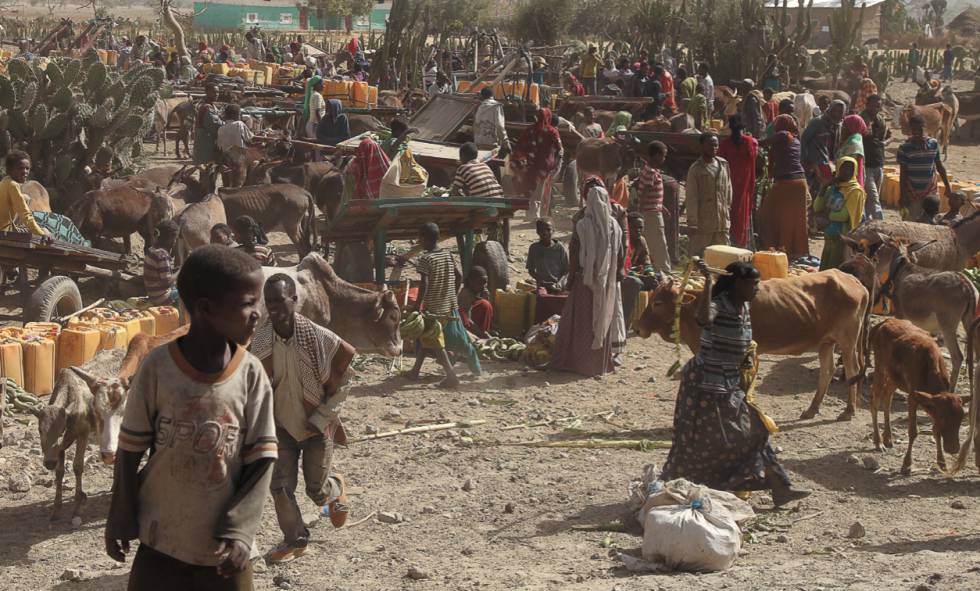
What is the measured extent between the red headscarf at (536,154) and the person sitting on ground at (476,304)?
6297 millimetres

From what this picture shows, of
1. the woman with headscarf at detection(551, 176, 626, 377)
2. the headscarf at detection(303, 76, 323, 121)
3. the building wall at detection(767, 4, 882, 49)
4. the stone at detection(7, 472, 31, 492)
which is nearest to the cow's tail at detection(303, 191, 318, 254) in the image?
the woman with headscarf at detection(551, 176, 626, 377)

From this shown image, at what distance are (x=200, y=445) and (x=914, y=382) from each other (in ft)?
20.9

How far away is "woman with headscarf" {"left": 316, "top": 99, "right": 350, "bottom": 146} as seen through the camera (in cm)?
2080

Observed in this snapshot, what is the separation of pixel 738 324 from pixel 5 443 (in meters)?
5.05

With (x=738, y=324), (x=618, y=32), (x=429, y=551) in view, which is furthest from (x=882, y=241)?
(x=618, y=32)

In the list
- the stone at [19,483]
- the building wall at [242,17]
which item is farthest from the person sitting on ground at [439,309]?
the building wall at [242,17]

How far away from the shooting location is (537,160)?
18516 millimetres

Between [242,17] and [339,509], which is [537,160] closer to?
[339,509]

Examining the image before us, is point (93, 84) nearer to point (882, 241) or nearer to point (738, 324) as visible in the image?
point (882, 241)

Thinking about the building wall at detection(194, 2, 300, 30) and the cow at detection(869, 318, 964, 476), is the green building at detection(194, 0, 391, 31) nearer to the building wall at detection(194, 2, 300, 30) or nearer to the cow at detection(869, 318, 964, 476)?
the building wall at detection(194, 2, 300, 30)

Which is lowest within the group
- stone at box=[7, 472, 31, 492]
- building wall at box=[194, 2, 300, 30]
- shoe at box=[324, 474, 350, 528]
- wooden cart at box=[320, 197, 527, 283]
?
stone at box=[7, 472, 31, 492]

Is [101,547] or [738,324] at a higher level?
[738,324]

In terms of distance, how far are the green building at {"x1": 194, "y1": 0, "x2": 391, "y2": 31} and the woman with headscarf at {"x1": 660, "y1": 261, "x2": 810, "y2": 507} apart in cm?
6364

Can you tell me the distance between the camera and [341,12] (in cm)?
7038
